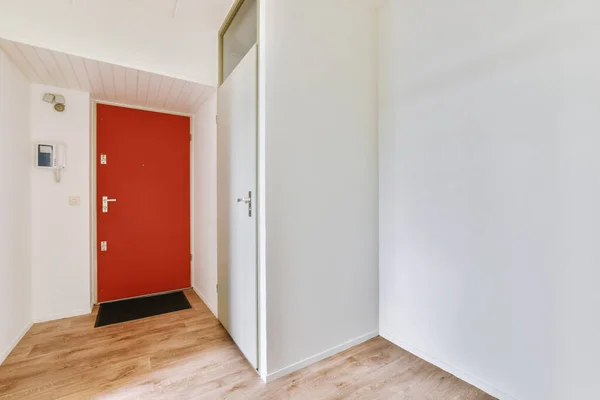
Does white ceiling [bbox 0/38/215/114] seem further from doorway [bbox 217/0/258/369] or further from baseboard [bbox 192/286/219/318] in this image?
baseboard [bbox 192/286/219/318]

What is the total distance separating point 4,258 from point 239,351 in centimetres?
183

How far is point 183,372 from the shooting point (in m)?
1.78

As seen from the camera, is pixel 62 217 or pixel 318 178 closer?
pixel 318 178

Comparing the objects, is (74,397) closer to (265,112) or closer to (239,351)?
(239,351)

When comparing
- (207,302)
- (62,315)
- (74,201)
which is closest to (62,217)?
(74,201)

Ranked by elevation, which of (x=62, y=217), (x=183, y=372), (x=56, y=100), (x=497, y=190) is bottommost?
(x=183, y=372)

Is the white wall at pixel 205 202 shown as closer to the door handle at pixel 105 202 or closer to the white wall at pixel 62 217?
the door handle at pixel 105 202

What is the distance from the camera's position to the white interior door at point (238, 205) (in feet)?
5.99

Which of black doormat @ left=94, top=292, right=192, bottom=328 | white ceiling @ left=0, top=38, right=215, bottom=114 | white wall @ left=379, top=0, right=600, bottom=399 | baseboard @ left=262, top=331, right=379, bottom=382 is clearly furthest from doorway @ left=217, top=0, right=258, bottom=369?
white wall @ left=379, top=0, right=600, bottom=399

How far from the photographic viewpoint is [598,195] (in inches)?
48.7

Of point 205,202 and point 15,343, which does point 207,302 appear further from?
point 15,343

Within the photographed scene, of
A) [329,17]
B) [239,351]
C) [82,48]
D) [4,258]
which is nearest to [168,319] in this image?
[239,351]

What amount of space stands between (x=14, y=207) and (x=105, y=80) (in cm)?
127

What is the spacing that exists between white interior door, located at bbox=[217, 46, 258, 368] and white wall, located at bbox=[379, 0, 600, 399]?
3.68ft
